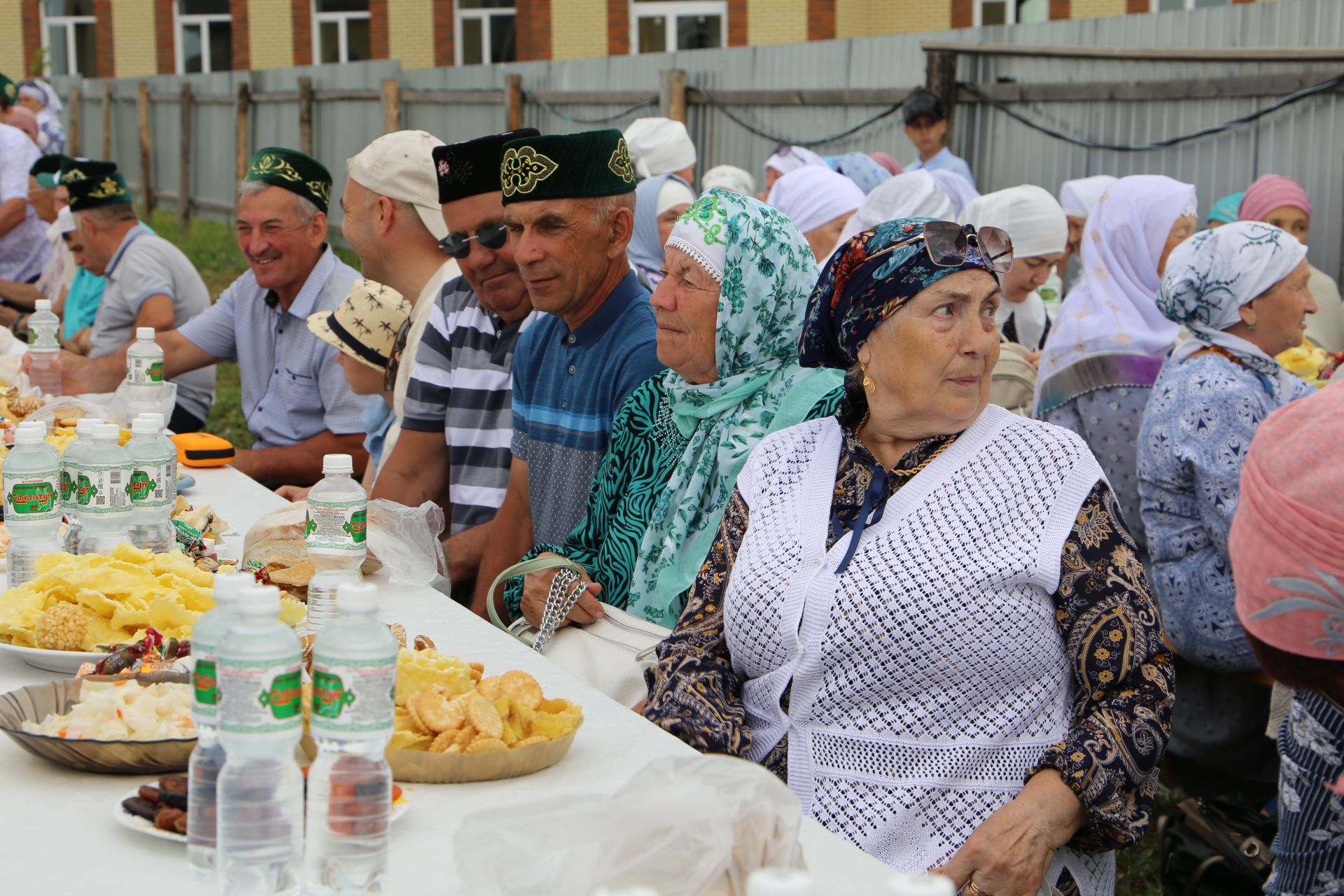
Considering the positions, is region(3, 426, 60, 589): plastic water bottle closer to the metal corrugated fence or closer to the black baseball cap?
the metal corrugated fence

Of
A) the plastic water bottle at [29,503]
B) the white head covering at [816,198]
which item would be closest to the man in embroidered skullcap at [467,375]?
the plastic water bottle at [29,503]

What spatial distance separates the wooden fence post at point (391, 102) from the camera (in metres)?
17.2

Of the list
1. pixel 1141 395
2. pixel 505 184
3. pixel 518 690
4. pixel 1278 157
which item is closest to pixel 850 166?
pixel 1278 157

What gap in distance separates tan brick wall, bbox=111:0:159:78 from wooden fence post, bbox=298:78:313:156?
9.31 m

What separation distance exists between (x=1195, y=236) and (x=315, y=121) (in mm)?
16419

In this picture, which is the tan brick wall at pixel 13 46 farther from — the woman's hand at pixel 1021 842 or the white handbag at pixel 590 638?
the woman's hand at pixel 1021 842

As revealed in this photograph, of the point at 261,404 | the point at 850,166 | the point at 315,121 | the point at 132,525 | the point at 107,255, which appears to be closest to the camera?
the point at 132,525

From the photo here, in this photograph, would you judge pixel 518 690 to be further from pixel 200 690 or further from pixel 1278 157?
pixel 1278 157

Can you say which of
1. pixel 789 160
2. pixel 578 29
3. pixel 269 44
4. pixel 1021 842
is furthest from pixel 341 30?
pixel 1021 842

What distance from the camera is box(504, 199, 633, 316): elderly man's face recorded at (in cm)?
375

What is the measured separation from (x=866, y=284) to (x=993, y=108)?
24.2ft

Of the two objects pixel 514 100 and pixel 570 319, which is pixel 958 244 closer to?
pixel 570 319

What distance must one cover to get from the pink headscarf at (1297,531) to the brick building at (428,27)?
57.4 ft

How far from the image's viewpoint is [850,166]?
8461 millimetres
